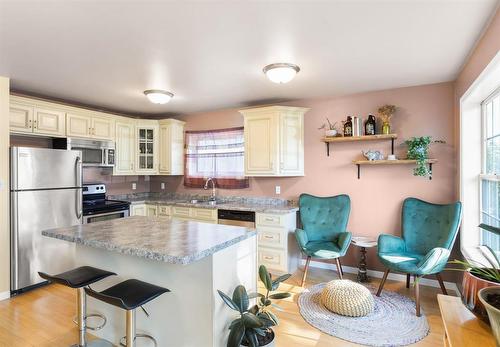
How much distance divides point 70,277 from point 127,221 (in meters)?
0.72

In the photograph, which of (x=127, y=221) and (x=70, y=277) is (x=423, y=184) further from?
(x=70, y=277)

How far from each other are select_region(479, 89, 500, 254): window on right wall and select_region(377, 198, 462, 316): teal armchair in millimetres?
234

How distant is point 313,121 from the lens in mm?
4012

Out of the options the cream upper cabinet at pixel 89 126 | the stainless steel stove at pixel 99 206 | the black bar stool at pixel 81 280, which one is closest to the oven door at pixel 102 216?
the stainless steel stove at pixel 99 206

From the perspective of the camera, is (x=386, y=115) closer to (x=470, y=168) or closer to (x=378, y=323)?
(x=470, y=168)

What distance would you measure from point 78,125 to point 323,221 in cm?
370

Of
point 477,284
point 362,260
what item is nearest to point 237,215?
point 362,260

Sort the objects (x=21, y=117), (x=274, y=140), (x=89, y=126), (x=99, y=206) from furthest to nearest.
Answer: (x=89, y=126), (x=99, y=206), (x=274, y=140), (x=21, y=117)

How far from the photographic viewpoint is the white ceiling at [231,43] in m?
1.81

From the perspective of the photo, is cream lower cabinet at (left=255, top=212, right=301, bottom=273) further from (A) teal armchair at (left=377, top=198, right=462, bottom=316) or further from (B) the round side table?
(A) teal armchair at (left=377, top=198, right=462, bottom=316)

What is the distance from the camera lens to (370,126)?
3537 mm

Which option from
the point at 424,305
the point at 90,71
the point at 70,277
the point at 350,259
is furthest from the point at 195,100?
the point at 424,305

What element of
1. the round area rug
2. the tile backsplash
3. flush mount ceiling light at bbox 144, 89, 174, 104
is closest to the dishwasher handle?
the round area rug

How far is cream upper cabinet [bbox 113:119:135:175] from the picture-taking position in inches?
179
